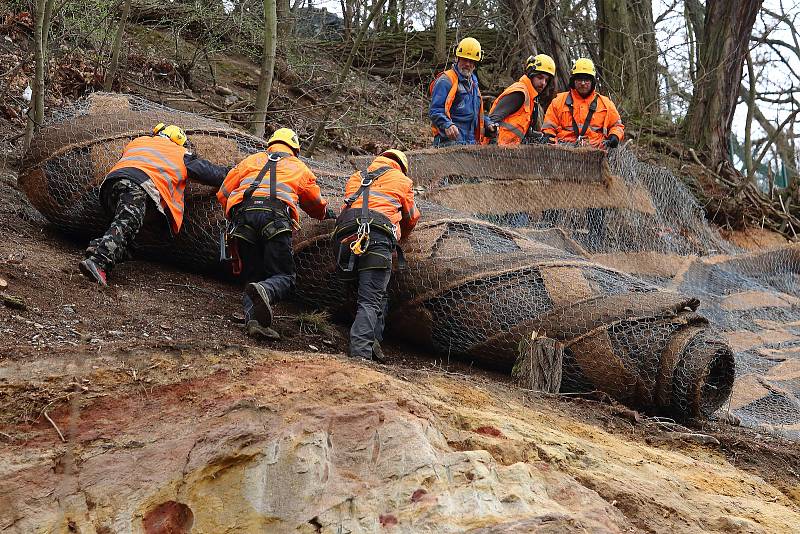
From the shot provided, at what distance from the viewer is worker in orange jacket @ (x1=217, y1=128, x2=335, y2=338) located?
587cm

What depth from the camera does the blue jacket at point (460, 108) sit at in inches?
349

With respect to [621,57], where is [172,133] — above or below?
below

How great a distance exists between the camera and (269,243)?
605 cm

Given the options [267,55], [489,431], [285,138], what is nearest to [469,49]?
[267,55]

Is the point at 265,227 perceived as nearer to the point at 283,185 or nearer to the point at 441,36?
the point at 283,185

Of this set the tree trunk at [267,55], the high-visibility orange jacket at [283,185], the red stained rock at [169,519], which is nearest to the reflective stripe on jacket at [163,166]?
the high-visibility orange jacket at [283,185]

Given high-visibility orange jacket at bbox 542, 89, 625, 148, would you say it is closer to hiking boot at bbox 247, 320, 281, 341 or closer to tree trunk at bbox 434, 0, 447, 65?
hiking boot at bbox 247, 320, 281, 341

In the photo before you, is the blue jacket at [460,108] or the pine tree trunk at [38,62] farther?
the blue jacket at [460,108]

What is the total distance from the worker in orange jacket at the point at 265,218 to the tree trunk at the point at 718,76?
297 inches

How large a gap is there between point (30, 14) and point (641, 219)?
23.5 ft

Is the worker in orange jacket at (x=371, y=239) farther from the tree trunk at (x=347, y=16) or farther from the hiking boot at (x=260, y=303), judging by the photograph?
the tree trunk at (x=347, y=16)

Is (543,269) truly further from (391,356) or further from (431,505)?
(431,505)

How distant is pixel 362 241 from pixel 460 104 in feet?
11.8

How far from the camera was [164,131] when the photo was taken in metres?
6.78
